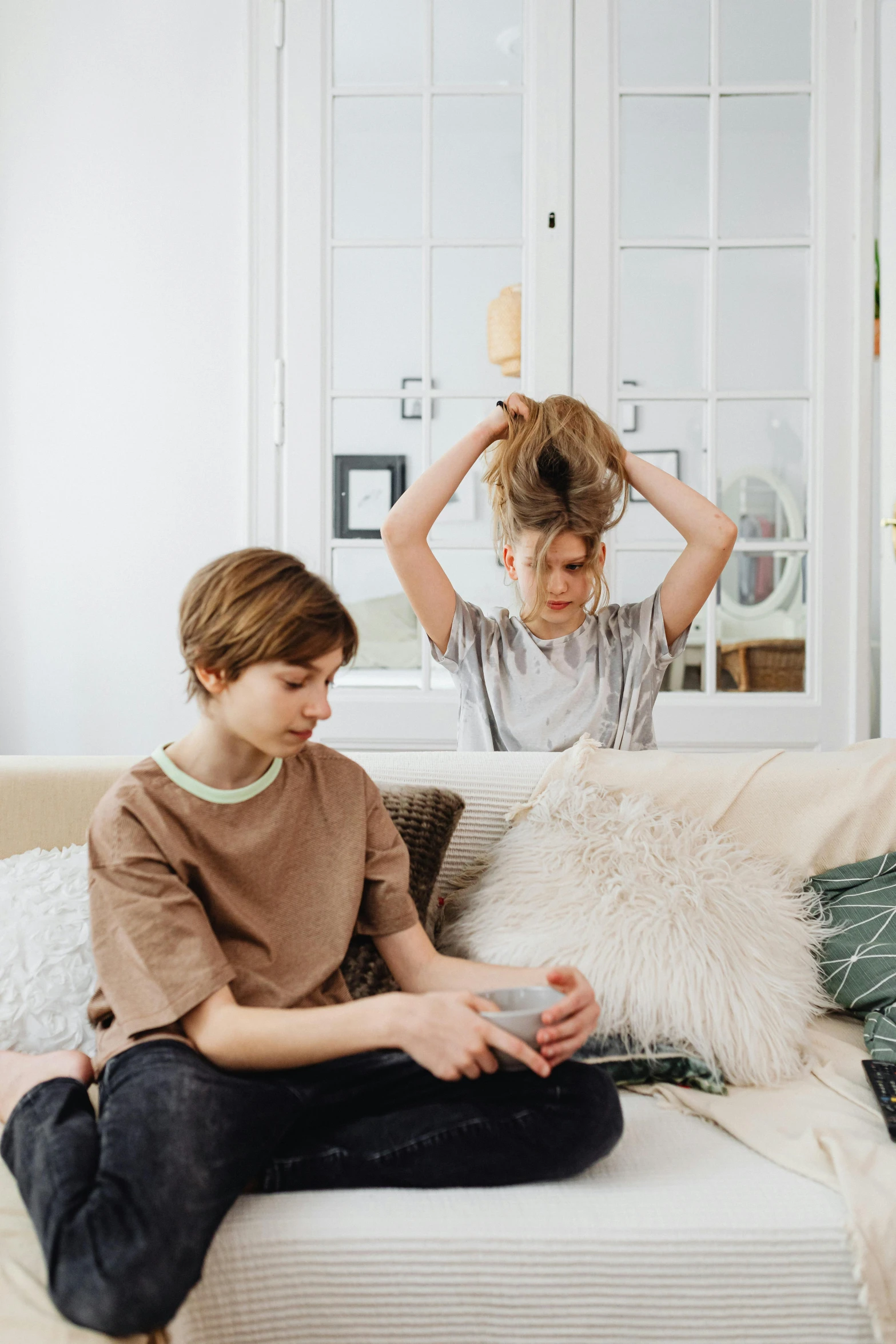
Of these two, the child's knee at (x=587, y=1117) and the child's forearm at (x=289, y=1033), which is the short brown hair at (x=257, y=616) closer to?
the child's forearm at (x=289, y=1033)

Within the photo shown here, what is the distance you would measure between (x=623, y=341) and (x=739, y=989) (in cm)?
199

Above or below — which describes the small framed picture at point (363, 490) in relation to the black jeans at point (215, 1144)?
above

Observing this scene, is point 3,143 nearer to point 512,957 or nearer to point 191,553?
point 191,553

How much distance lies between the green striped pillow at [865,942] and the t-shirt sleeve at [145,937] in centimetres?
76

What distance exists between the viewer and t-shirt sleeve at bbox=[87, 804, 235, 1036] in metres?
0.98

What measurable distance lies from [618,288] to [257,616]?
2.02 metres

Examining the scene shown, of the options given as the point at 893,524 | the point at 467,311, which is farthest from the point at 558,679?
the point at 467,311

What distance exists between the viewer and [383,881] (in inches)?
46.7

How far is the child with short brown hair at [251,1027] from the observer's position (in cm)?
87

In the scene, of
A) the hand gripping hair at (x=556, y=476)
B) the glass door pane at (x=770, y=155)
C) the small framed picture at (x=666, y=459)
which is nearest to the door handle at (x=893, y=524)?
the small framed picture at (x=666, y=459)

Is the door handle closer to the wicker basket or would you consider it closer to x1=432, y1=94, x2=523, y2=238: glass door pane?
the wicker basket

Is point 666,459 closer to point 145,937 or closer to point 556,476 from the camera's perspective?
point 556,476

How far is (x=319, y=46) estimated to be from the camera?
272 cm

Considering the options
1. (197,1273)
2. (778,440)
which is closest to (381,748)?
(778,440)
